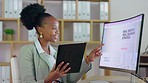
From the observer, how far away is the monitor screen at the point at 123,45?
1.20 m

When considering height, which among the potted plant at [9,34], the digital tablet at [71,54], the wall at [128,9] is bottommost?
the digital tablet at [71,54]

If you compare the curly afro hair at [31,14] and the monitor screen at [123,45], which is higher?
the curly afro hair at [31,14]

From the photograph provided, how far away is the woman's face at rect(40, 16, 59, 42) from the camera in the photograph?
1.63 m

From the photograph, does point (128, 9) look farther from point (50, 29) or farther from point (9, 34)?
point (50, 29)

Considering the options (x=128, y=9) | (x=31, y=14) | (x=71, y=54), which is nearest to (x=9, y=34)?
(x=31, y=14)

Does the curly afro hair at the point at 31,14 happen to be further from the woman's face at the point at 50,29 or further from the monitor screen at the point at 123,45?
the monitor screen at the point at 123,45

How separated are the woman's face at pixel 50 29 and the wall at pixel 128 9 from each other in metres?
2.12

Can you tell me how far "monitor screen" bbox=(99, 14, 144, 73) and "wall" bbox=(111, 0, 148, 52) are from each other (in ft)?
Answer: 6.99

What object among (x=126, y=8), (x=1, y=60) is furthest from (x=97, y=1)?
(x=1, y=60)

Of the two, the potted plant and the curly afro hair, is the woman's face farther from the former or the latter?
the potted plant

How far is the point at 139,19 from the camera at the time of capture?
1214 mm

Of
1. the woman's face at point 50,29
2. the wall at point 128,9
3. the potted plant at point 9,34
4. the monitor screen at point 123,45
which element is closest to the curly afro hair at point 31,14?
the woman's face at point 50,29

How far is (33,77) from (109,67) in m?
0.48

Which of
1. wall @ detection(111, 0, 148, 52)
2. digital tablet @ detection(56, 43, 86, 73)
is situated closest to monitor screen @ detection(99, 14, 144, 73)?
digital tablet @ detection(56, 43, 86, 73)
